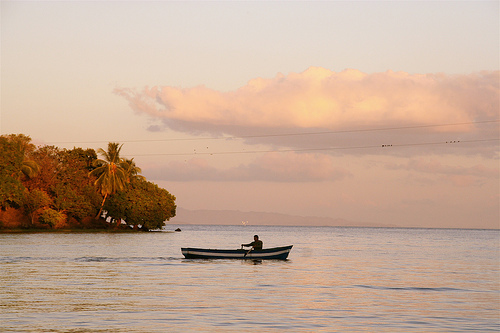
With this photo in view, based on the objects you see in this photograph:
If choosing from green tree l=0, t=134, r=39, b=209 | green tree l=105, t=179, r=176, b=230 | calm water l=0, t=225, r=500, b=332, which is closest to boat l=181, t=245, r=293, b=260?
calm water l=0, t=225, r=500, b=332

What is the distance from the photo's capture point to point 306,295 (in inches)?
1202

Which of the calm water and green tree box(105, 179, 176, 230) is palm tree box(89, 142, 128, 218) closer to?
green tree box(105, 179, 176, 230)

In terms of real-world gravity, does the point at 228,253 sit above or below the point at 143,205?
below

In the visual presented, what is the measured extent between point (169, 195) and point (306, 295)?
92.0 m

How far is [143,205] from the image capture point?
360ft

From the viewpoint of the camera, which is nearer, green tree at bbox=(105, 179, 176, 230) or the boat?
the boat

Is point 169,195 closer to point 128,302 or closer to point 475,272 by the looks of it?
point 475,272

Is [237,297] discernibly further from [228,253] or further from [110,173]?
[110,173]

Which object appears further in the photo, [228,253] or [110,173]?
[110,173]

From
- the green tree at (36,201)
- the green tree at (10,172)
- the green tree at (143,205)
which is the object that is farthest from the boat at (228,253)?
the green tree at (143,205)

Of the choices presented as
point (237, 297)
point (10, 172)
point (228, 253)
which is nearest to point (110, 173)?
point (10, 172)

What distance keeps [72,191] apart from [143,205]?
14.0m

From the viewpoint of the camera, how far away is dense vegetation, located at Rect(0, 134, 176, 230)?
9525 cm

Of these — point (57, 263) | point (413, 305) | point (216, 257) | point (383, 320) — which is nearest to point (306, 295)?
point (413, 305)
